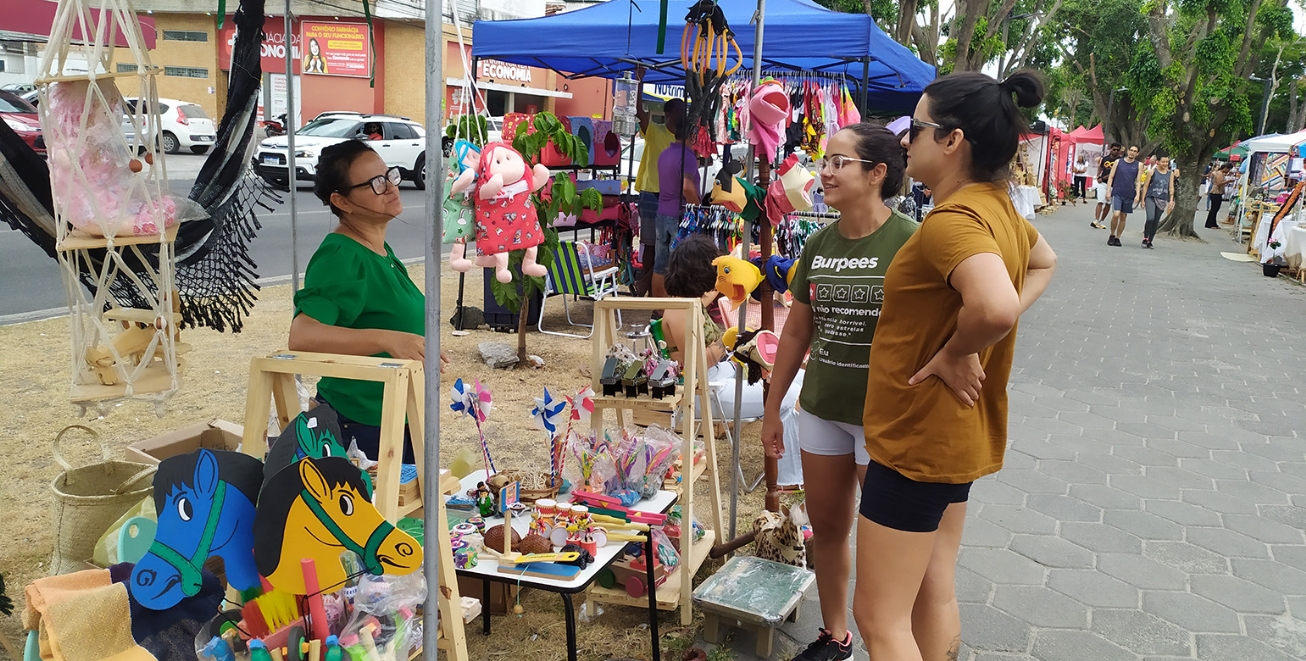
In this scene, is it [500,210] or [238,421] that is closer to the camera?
[500,210]

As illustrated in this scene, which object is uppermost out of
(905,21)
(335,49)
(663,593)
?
(905,21)

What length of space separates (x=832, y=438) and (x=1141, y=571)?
1897 mm

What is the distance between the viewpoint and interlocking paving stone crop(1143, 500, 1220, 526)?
4.05 meters

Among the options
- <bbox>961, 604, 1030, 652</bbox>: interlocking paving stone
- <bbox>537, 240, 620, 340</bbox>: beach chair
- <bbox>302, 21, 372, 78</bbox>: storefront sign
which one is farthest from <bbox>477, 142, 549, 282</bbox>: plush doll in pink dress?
<bbox>302, 21, 372, 78</bbox>: storefront sign

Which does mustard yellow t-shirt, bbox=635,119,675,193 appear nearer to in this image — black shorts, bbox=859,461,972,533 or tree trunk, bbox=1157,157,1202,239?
black shorts, bbox=859,461,972,533

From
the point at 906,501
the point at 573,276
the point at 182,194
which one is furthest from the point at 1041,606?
the point at 182,194

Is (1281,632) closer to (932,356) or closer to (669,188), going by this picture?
(932,356)

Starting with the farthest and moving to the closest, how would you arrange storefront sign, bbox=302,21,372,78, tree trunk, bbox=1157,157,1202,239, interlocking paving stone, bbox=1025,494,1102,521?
storefront sign, bbox=302,21,372,78 → tree trunk, bbox=1157,157,1202,239 → interlocking paving stone, bbox=1025,494,1102,521

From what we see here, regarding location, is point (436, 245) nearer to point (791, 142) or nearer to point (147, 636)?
point (147, 636)

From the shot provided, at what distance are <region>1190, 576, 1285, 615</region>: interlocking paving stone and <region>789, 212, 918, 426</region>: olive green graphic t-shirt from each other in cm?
197

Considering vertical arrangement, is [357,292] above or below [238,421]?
above

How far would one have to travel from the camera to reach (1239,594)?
3.36m

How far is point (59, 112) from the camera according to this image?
199 cm

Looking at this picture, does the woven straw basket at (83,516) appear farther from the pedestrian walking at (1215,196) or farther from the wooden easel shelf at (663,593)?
the pedestrian walking at (1215,196)
